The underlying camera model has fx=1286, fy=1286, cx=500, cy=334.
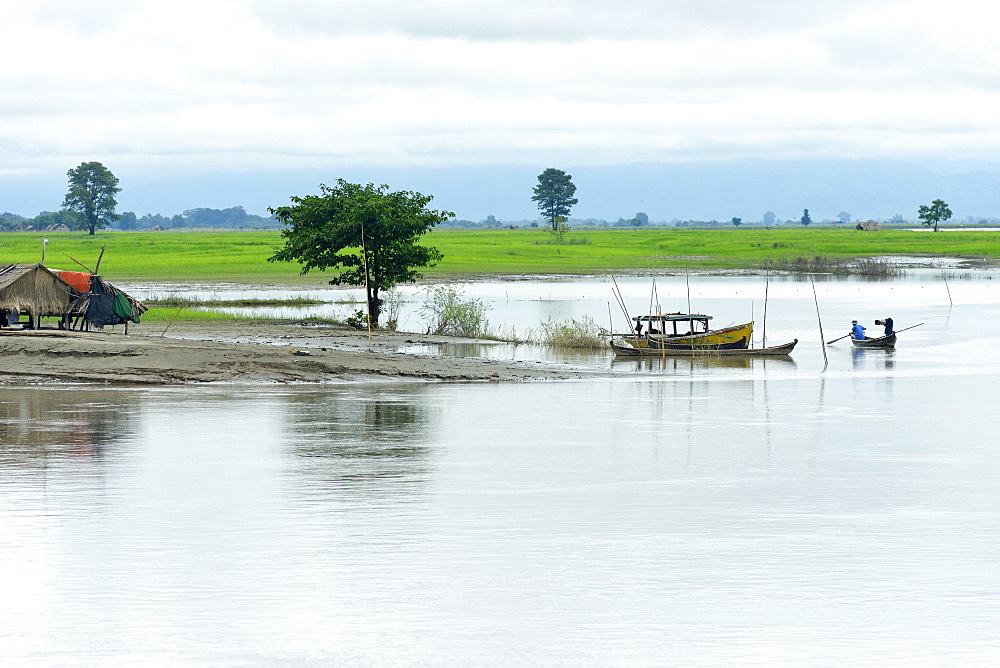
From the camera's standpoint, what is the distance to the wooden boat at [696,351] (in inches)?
1291

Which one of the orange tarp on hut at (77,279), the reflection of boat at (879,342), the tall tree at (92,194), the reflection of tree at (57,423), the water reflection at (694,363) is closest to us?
the reflection of tree at (57,423)

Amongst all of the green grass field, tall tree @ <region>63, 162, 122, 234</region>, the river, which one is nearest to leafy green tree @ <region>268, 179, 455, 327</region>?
the river

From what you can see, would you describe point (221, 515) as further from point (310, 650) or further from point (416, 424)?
point (416, 424)

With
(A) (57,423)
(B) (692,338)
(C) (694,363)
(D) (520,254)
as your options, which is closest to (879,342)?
(B) (692,338)

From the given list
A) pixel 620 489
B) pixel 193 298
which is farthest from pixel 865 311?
pixel 620 489

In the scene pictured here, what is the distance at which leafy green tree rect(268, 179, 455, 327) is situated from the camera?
36.6 metres

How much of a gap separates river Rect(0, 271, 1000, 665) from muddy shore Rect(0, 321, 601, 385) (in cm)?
119

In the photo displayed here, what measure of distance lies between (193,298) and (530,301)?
1350cm

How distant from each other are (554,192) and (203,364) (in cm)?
13980

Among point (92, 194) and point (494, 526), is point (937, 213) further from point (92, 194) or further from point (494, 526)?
point (494, 526)

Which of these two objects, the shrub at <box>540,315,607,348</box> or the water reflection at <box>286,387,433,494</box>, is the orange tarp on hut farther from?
the shrub at <box>540,315,607,348</box>

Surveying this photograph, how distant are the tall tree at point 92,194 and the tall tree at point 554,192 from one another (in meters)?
51.4

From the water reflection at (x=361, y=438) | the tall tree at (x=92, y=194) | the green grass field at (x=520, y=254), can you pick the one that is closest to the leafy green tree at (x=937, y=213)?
the green grass field at (x=520, y=254)

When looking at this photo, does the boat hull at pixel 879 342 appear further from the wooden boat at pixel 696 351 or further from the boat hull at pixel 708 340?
the boat hull at pixel 708 340
